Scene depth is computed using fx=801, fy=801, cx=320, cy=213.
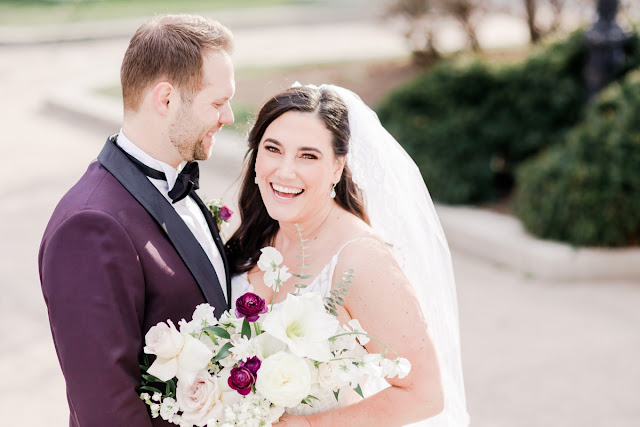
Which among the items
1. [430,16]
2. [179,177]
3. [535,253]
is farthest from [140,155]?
[430,16]

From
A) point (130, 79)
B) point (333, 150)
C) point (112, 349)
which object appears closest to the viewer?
point (112, 349)

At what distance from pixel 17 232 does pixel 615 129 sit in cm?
589

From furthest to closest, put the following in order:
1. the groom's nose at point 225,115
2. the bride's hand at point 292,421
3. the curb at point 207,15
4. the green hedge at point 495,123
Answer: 1. the curb at point 207,15
2. the green hedge at point 495,123
3. the groom's nose at point 225,115
4. the bride's hand at point 292,421

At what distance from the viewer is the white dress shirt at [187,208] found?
8.84 ft

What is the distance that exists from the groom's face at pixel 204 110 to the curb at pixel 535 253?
4.66 metres

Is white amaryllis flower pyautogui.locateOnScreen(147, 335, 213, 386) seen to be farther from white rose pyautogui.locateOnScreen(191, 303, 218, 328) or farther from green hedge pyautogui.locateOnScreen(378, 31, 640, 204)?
green hedge pyautogui.locateOnScreen(378, 31, 640, 204)

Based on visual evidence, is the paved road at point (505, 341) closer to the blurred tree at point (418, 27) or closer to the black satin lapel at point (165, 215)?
the black satin lapel at point (165, 215)

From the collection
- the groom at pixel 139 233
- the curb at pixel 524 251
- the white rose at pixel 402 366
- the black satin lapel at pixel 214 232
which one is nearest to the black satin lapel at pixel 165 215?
the groom at pixel 139 233

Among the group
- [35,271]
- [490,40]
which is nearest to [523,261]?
[35,271]

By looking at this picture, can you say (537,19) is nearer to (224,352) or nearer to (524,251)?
(524,251)

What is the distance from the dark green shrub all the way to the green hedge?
1.01 m

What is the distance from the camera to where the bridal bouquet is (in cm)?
229

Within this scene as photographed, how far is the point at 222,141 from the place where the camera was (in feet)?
34.9

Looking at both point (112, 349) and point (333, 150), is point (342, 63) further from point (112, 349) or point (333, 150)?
point (112, 349)
